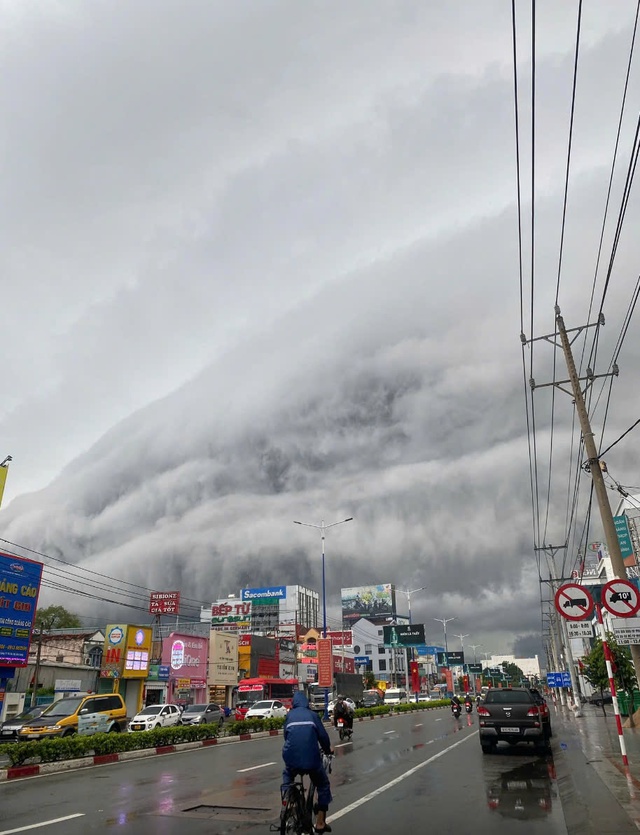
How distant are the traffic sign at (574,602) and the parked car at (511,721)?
7.01 metres

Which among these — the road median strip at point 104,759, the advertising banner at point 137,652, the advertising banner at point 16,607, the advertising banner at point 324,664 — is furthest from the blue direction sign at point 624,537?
the advertising banner at point 16,607

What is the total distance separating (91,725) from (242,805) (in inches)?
616

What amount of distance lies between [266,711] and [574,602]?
3068 centimetres

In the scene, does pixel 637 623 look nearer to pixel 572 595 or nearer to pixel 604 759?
pixel 572 595

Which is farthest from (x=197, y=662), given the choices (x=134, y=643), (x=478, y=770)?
(x=478, y=770)

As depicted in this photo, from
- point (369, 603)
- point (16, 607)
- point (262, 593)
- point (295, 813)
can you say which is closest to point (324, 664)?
point (16, 607)

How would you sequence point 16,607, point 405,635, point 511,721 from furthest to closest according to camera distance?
point 405,635
point 16,607
point 511,721

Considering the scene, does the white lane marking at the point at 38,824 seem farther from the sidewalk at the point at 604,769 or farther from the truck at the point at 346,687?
the truck at the point at 346,687

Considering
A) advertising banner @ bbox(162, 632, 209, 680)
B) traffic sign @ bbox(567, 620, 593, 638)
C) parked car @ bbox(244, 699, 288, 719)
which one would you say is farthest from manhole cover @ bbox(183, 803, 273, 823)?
advertising banner @ bbox(162, 632, 209, 680)

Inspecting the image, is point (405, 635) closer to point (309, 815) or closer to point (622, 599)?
point (622, 599)

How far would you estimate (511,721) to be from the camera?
1792 cm

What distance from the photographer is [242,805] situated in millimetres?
10188

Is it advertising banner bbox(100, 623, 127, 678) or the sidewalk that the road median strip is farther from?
advertising banner bbox(100, 623, 127, 678)

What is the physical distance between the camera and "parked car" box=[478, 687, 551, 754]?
17.7 metres
